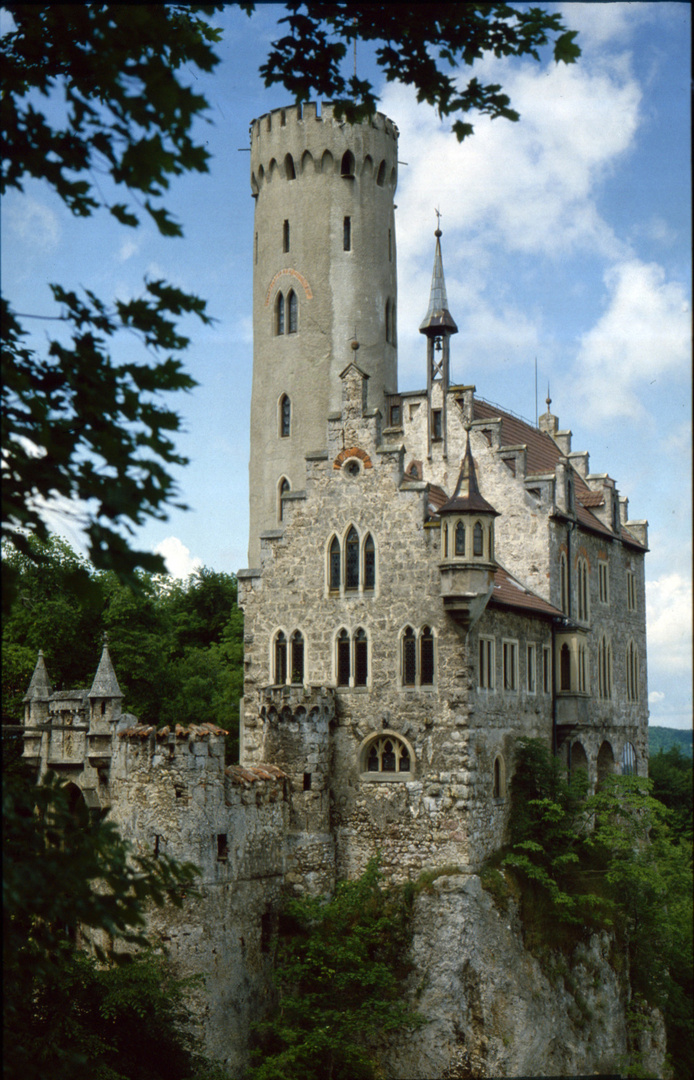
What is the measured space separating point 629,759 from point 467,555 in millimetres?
15905

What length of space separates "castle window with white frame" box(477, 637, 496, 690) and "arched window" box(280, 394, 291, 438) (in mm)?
16473

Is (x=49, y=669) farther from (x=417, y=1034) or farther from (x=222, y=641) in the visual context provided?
(x=417, y=1034)

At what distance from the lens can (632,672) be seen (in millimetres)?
41750

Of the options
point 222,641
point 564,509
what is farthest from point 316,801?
point 222,641

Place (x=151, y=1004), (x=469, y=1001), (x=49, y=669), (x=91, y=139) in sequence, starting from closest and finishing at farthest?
(x=91, y=139), (x=151, y=1004), (x=469, y=1001), (x=49, y=669)

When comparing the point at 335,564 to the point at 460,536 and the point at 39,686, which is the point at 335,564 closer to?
the point at 460,536

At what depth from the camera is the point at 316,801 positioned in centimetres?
2942

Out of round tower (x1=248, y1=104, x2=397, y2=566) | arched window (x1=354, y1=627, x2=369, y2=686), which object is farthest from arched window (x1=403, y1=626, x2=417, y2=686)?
round tower (x1=248, y1=104, x2=397, y2=566)

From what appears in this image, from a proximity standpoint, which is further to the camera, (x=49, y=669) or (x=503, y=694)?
(x=49, y=669)

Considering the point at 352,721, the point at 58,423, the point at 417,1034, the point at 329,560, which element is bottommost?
the point at 417,1034

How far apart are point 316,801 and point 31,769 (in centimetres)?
751

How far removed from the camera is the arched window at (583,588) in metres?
37.0

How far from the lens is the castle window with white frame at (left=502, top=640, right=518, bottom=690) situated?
31.0 metres

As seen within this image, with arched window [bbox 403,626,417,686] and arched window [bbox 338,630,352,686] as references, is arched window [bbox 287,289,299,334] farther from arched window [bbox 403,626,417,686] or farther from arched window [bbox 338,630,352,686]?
arched window [bbox 403,626,417,686]
